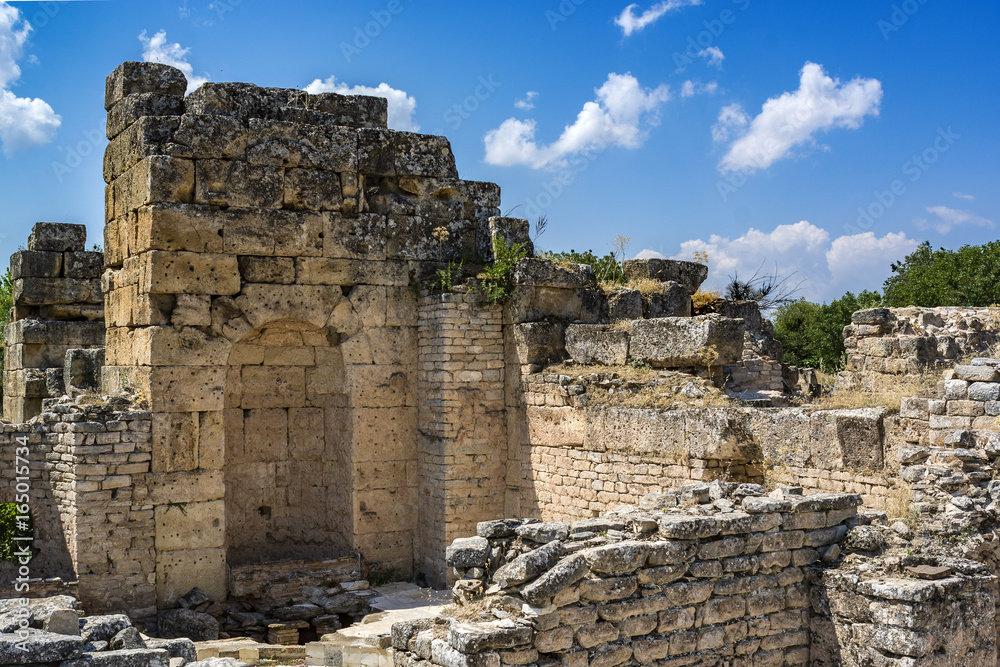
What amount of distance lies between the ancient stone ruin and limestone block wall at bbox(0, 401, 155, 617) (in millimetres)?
30

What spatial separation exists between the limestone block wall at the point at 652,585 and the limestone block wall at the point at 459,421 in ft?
14.6

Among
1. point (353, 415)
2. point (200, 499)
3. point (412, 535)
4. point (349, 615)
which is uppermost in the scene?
point (353, 415)

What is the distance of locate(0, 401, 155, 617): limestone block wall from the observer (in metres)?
9.10

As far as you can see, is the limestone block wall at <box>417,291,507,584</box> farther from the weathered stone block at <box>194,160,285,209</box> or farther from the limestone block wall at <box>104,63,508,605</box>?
the weathered stone block at <box>194,160,285,209</box>

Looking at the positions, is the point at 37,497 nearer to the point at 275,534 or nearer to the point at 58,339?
Answer: the point at 275,534

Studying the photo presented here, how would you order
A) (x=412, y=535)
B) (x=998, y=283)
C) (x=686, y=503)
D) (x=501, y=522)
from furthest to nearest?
(x=998, y=283) → (x=412, y=535) → (x=686, y=503) → (x=501, y=522)

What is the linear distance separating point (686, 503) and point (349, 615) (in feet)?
17.0

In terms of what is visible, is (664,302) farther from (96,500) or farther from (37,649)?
(37,649)

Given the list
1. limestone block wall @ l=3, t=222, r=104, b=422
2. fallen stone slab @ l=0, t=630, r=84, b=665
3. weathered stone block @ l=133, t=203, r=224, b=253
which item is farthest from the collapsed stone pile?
limestone block wall @ l=3, t=222, r=104, b=422

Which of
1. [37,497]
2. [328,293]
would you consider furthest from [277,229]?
[37,497]

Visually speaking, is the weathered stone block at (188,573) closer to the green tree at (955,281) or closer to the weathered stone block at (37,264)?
the weathered stone block at (37,264)

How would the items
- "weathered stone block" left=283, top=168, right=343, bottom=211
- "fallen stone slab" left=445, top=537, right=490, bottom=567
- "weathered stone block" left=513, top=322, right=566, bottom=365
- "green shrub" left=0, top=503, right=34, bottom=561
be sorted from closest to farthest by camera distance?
"fallen stone slab" left=445, top=537, right=490, bottom=567, "green shrub" left=0, top=503, right=34, bottom=561, "weathered stone block" left=283, top=168, right=343, bottom=211, "weathered stone block" left=513, top=322, right=566, bottom=365

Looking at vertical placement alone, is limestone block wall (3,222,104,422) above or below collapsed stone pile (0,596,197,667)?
above

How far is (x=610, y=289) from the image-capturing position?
11328 millimetres
